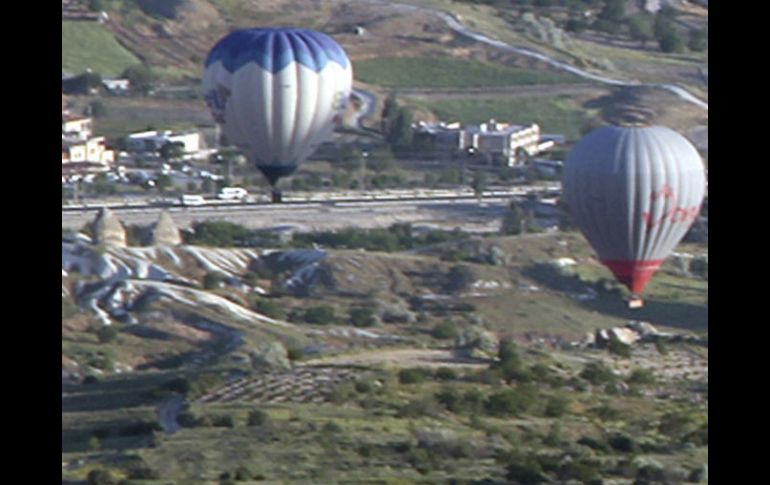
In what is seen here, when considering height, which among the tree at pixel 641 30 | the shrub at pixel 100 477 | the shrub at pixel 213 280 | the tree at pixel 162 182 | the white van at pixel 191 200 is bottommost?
the shrub at pixel 100 477

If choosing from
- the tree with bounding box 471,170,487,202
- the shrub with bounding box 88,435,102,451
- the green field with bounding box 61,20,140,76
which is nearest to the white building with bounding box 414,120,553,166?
the tree with bounding box 471,170,487,202

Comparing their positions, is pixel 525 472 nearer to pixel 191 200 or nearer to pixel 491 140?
pixel 191 200

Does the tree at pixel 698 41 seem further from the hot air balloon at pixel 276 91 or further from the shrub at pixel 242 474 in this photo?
the shrub at pixel 242 474

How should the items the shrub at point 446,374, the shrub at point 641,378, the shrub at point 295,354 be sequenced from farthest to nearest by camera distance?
the shrub at point 641,378 → the shrub at point 295,354 → the shrub at point 446,374

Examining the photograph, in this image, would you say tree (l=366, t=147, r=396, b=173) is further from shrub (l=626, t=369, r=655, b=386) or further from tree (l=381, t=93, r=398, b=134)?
shrub (l=626, t=369, r=655, b=386)

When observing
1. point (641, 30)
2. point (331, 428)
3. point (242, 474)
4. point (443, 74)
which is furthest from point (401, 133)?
point (242, 474)

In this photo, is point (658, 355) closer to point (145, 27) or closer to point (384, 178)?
point (384, 178)

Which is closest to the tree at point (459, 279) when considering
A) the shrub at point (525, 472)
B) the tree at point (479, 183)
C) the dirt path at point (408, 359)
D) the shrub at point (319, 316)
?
the shrub at point (319, 316)

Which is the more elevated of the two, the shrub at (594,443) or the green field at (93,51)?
the green field at (93,51)
